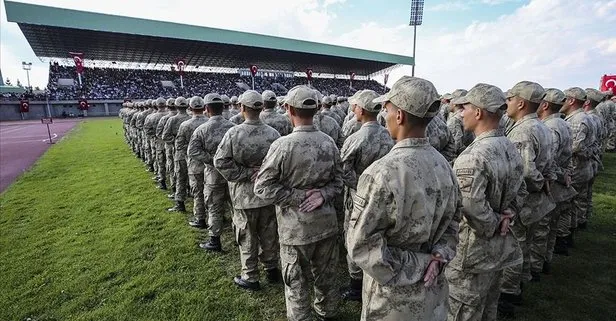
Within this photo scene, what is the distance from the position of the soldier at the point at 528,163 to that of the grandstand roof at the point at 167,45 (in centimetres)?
4336

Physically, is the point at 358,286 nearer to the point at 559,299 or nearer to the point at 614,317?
the point at 559,299

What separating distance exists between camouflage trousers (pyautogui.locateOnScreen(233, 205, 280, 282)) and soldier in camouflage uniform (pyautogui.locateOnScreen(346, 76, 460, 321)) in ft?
7.78

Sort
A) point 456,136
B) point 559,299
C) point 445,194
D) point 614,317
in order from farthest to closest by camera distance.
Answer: point 456,136 → point 559,299 → point 614,317 → point 445,194

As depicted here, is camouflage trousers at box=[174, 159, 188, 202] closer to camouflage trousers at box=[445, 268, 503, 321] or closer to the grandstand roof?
camouflage trousers at box=[445, 268, 503, 321]

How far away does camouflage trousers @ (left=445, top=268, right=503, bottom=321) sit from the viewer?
2875 millimetres

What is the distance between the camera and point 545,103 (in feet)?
15.3

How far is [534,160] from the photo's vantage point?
147 inches

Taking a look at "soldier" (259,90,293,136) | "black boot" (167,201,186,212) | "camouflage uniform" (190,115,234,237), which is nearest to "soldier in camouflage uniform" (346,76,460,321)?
"camouflage uniform" (190,115,234,237)

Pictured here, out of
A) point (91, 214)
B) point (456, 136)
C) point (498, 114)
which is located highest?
point (498, 114)

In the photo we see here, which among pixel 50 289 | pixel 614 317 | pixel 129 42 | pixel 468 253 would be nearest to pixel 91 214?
pixel 50 289

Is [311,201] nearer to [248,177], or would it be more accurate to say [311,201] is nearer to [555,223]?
[248,177]

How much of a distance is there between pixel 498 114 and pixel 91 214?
26.7 ft

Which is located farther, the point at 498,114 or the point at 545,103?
the point at 545,103

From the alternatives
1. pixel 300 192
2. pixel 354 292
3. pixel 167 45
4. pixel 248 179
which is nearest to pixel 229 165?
pixel 248 179
